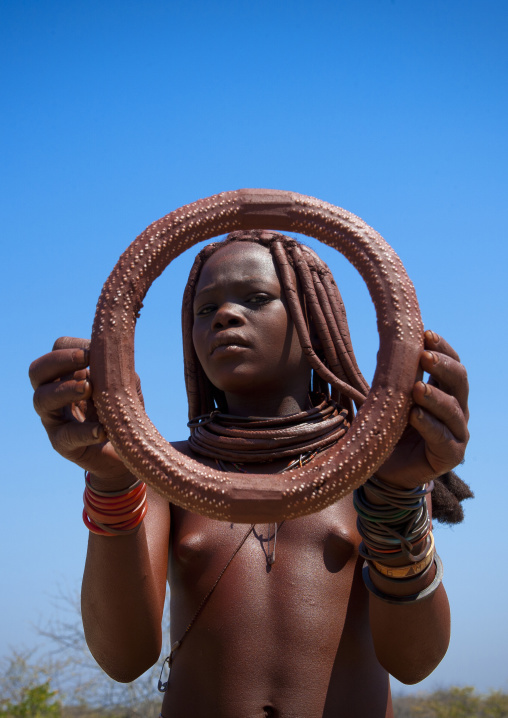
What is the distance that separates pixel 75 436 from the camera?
8.91ft

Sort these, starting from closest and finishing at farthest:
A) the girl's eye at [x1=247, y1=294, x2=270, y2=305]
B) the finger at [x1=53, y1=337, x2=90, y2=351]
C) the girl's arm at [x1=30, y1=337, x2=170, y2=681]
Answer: the girl's arm at [x1=30, y1=337, x2=170, y2=681]
the finger at [x1=53, y1=337, x2=90, y2=351]
the girl's eye at [x1=247, y1=294, x2=270, y2=305]

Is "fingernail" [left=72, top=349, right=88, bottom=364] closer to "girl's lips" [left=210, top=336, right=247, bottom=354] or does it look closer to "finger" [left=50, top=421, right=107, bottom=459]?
"finger" [left=50, top=421, right=107, bottom=459]

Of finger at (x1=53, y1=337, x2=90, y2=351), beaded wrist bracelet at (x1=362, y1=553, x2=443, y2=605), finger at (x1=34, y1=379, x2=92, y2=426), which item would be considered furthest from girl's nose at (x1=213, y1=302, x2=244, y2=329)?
beaded wrist bracelet at (x1=362, y1=553, x2=443, y2=605)

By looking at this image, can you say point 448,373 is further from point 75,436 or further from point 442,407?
point 75,436

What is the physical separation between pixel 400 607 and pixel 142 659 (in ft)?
3.68

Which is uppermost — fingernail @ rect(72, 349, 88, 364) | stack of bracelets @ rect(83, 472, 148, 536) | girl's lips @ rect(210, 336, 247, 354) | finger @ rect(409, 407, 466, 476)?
girl's lips @ rect(210, 336, 247, 354)

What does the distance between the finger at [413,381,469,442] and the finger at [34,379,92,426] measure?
1152mm

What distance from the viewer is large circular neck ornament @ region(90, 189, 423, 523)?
262 cm

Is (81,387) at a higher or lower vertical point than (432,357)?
lower

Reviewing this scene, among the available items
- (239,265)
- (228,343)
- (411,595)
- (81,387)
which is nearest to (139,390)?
(81,387)

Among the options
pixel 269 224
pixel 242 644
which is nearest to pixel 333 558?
pixel 242 644

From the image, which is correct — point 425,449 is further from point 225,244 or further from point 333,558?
point 225,244

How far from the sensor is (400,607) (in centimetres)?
304

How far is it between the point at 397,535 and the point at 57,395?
1.32 meters
